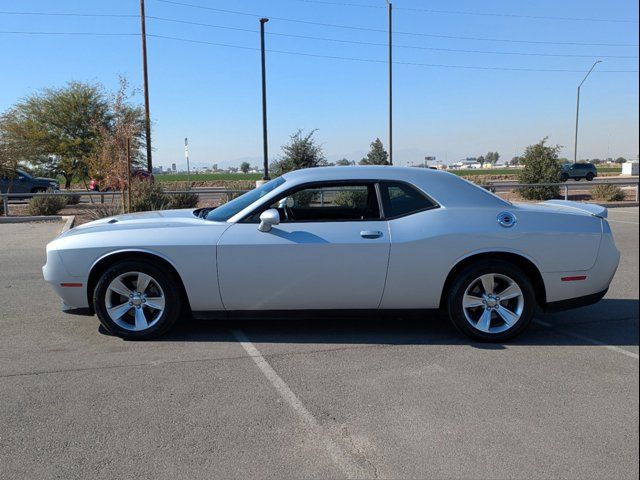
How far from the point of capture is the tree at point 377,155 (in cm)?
2438

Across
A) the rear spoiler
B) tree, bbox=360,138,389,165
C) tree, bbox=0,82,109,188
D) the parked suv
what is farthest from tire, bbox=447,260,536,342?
the parked suv

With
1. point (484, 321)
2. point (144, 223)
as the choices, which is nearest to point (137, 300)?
point (144, 223)

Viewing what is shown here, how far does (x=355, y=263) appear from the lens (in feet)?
15.9

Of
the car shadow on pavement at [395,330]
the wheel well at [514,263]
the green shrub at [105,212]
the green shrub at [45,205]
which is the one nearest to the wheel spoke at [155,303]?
the car shadow on pavement at [395,330]

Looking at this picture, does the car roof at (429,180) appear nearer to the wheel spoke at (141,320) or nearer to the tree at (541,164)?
the wheel spoke at (141,320)

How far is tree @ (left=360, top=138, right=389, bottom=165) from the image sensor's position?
80.0ft

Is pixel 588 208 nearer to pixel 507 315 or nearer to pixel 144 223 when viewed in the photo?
pixel 507 315

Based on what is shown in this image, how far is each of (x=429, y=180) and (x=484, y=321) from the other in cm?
138

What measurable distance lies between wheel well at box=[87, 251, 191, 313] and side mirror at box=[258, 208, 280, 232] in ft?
2.87

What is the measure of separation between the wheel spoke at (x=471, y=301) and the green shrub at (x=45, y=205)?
1572 cm

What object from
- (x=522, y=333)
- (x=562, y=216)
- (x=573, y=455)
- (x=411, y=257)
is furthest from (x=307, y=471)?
(x=562, y=216)

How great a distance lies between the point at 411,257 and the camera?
16.0 ft

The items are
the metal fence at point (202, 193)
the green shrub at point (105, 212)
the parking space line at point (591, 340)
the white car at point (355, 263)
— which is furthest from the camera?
the metal fence at point (202, 193)

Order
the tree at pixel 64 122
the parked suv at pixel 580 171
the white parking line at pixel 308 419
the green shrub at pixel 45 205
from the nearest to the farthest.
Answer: the white parking line at pixel 308 419 → the green shrub at pixel 45 205 → the tree at pixel 64 122 → the parked suv at pixel 580 171
